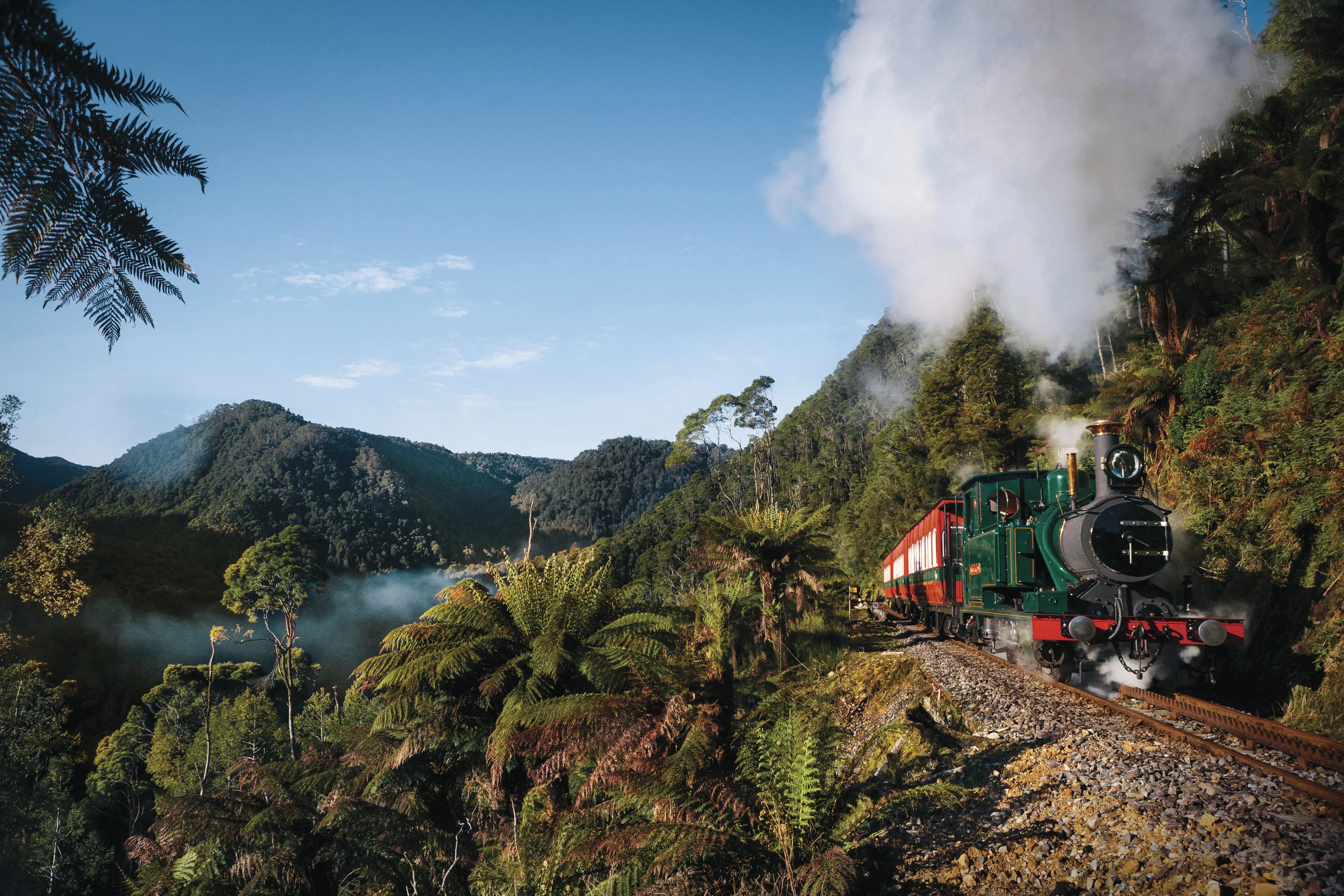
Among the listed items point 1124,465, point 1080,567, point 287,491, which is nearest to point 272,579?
point 1080,567

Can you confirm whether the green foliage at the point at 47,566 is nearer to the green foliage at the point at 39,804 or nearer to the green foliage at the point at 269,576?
the green foliage at the point at 39,804

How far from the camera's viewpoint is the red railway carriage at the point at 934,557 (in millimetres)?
13492

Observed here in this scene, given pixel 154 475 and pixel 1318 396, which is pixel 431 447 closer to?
pixel 154 475

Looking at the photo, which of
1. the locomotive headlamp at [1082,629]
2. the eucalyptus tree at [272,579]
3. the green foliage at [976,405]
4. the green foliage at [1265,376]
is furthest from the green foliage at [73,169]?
the eucalyptus tree at [272,579]

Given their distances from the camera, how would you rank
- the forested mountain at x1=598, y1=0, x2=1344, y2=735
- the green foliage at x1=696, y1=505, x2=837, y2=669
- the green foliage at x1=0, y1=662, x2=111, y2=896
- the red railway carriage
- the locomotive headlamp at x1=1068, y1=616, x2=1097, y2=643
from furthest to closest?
the green foliage at x1=0, y1=662, x2=111, y2=896, the red railway carriage, the green foliage at x1=696, y1=505, x2=837, y2=669, the forested mountain at x1=598, y1=0, x2=1344, y2=735, the locomotive headlamp at x1=1068, y1=616, x2=1097, y2=643

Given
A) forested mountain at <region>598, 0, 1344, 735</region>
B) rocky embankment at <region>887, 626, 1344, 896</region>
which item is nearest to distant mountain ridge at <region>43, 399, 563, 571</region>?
forested mountain at <region>598, 0, 1344, 735</region>

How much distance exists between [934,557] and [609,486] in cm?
10627

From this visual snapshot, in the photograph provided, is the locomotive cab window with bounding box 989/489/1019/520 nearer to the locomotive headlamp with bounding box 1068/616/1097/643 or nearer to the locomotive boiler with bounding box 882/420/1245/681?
the locomotive boiler with bounding box 882/420/1245/681

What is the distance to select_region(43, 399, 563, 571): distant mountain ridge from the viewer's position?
91.1m

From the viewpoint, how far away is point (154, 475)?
99.1 meters

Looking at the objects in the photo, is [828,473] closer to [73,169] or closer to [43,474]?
[73,169]

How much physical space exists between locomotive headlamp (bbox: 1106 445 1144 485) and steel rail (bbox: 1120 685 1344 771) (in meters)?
2.57

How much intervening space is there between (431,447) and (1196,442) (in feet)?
571

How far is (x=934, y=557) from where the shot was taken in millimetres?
14734
